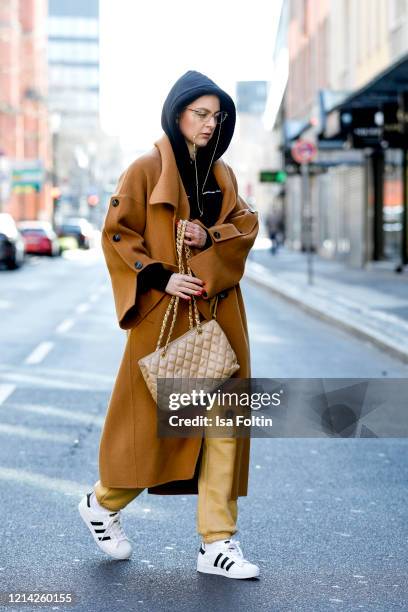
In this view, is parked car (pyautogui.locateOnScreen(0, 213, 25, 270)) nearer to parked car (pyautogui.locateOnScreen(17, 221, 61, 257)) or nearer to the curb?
the curb

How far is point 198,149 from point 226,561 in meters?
1.49

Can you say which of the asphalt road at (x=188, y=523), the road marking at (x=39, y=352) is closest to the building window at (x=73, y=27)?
the road marking at (x=39, y=352)

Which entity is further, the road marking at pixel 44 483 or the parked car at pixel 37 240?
the parked car at pixel 37 240

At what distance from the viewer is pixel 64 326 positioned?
17.4 m

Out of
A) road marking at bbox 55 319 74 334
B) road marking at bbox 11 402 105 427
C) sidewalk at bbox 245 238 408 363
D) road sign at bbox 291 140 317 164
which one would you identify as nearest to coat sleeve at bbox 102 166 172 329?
road marking at bbox 11 402 105 427

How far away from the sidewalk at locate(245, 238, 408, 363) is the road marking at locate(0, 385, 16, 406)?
13.4 feet

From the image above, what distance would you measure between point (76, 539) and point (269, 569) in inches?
35.5

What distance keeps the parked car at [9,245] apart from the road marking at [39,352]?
75.7 ft

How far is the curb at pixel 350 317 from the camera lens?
1401 centimetres

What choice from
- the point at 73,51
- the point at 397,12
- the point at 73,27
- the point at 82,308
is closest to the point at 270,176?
the point at 397,12

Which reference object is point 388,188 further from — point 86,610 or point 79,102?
point 79,102

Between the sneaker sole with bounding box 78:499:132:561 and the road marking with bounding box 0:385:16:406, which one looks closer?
the sneaker sole with bounding box 78:499:132:561

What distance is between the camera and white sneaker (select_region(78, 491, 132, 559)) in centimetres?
498

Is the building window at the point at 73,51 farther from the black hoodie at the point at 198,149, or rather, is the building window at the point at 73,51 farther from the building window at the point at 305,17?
the black hoodie at the point at 198,149
